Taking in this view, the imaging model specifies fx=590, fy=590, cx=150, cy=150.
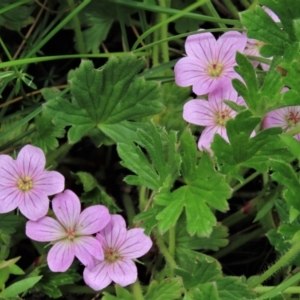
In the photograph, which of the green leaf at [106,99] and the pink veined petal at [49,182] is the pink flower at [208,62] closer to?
the green leaf at [106,99]

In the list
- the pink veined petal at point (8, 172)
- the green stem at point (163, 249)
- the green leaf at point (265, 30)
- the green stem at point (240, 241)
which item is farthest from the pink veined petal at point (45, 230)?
the green leaf at point (265, 30)

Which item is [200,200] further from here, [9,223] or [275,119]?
[9,223]

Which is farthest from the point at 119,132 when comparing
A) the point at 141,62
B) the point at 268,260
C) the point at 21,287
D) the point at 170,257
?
the point at 268,260

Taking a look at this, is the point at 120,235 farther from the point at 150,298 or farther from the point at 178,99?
the point at 178,99

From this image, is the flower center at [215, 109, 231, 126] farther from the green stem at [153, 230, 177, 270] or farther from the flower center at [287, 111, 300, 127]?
the green stem at [153, 230, 177, 270]

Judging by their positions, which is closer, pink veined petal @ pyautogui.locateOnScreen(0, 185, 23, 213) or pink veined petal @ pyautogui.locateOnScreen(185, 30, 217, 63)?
pink veined petal @ pyautogui.locateOnScreen(0, 185, 23, 213)

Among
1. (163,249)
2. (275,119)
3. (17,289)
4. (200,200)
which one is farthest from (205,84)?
(17,289)

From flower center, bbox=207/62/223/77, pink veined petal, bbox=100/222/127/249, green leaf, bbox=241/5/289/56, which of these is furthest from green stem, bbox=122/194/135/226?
green leaf, bbox=241/5/289/56
